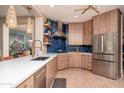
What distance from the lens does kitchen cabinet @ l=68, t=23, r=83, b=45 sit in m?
7.45

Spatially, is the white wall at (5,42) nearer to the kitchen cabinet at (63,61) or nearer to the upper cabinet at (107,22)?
the kitchen cabinet at (63,61)

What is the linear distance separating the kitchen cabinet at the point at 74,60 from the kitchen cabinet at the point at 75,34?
75cm

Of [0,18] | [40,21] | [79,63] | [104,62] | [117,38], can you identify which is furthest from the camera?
[79,63]

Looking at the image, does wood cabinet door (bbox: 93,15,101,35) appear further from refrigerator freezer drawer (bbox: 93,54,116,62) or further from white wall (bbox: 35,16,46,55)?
white wall (bbox: 35,16,46,55)

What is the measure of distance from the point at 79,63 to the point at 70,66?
1.64 ft

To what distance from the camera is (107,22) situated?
5020mm

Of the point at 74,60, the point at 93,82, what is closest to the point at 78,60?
the point at 74,60

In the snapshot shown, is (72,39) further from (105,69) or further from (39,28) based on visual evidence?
(105,69)

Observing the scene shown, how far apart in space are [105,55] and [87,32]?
7.63 ft

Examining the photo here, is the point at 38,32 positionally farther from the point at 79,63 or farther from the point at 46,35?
the point at 79,63

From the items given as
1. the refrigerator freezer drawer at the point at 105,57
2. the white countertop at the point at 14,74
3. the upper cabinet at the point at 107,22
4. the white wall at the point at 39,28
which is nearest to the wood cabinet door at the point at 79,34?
the upper cabinet at the point at 107,22
